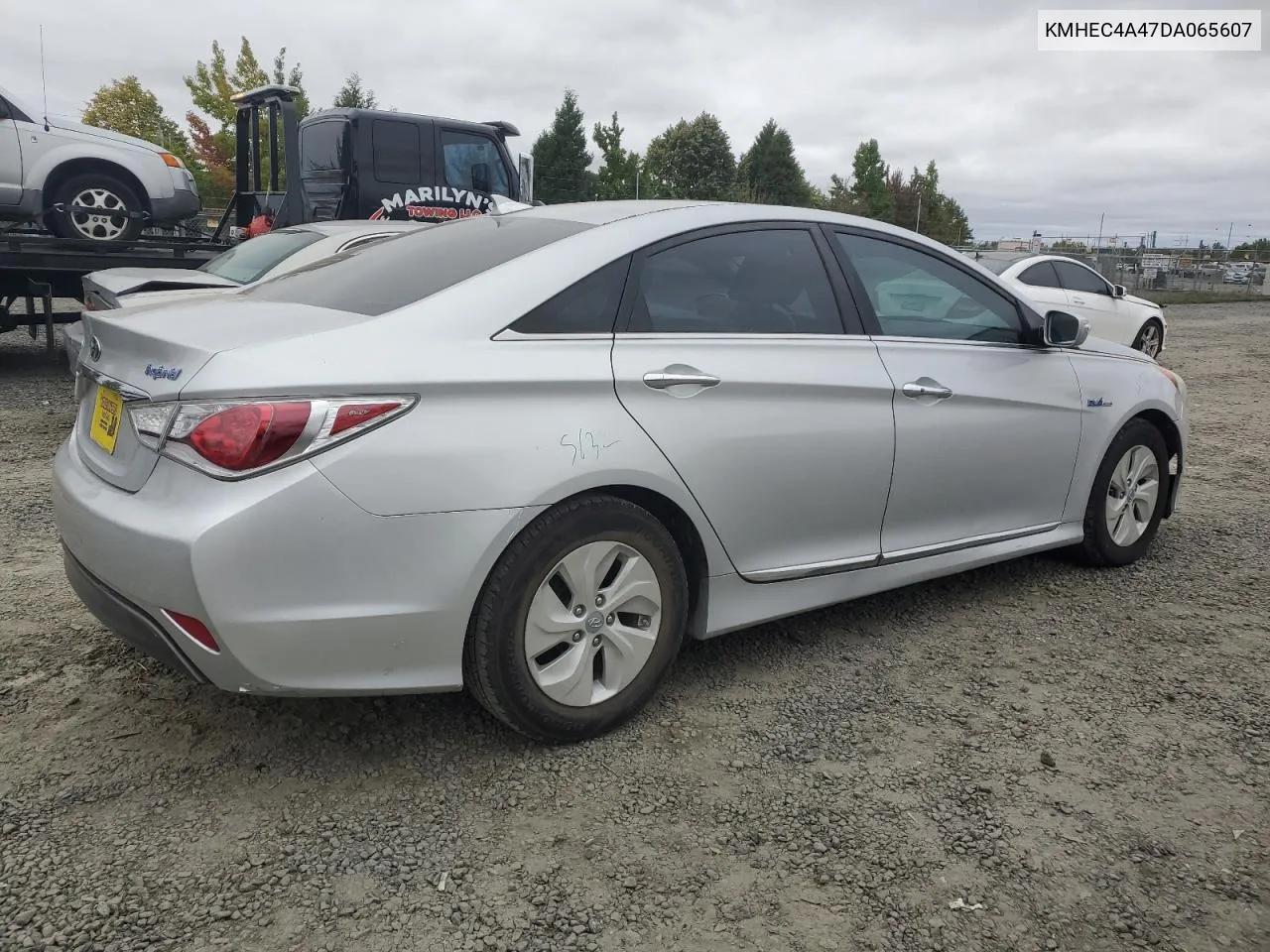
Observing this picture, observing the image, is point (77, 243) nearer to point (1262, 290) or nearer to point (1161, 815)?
point (1161, 815)

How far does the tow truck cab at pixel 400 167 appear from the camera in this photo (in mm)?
9961

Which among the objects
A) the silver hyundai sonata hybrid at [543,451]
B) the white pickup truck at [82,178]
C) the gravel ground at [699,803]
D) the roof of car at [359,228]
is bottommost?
the gravel ground at [699,803]

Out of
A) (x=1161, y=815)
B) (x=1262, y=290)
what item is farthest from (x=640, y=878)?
(x=1262, y=290)

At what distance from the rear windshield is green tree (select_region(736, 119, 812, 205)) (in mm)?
56247

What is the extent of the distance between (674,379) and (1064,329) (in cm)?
194

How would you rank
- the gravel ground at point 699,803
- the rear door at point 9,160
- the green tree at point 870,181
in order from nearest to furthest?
the gravel ground at point 699,803 < the rear door at point 9,160 < the green tree at point 870,181

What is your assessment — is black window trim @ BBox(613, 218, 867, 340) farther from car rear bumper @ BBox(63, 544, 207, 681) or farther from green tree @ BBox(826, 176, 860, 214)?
green tree @ BBox(826, 176, 860, 214)

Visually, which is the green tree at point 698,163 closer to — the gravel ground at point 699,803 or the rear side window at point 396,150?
the rear side window at point 396,150

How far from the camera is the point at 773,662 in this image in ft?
11.4

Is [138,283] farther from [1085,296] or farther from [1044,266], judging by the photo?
A: [1085,296]

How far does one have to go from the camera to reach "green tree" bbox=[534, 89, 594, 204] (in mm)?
47031

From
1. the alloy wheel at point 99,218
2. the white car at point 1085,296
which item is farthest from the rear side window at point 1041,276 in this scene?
the alloy wheel at point 99,218

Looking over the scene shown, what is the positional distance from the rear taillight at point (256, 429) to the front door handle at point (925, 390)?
6.04ft

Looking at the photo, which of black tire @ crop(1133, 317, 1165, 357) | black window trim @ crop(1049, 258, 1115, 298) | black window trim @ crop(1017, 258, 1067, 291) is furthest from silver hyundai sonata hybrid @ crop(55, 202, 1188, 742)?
black tire @ crop(1133, 317, 1165, 357)
